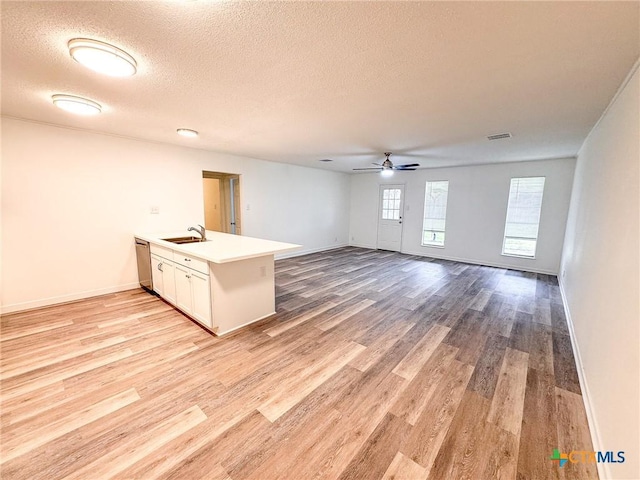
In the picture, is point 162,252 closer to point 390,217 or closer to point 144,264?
point 144,264

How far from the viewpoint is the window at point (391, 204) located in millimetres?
7527

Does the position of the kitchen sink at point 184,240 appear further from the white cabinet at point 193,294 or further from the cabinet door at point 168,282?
the white cabinet at point 193,294

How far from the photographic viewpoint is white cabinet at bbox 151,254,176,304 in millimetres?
3366

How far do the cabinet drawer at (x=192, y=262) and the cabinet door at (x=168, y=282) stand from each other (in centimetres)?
22

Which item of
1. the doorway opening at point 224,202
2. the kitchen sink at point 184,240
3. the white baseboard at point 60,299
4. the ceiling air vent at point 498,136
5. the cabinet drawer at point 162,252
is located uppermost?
the ceiling air vent at point 498,136

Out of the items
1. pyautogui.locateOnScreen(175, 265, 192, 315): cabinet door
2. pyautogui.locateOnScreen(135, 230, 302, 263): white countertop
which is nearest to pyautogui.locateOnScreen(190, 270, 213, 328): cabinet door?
pyautogui.locateOnScreen(175, 265, 192, 315): cabinet door

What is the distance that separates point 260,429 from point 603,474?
6.22 feet

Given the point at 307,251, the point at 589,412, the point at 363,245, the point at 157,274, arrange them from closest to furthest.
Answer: the point at 589,412 < the point at 157,274 < the point at 307,251 < the point at 363,245

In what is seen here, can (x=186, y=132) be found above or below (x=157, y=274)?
above

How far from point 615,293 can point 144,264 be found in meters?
5.19

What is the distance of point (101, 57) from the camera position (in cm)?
169

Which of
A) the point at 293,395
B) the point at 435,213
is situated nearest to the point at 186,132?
the point at 293,395

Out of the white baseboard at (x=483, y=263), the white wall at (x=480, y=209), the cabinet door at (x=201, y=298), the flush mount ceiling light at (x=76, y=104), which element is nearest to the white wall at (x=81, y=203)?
the flush mount ceiling light at (x=76, y=104)

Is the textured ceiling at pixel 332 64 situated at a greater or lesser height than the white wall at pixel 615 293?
greater
